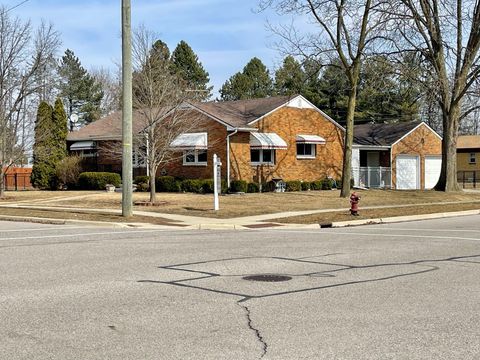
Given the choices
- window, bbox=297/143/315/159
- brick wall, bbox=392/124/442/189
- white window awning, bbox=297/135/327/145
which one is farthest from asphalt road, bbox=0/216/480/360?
brick wall, bbox=392/124/442/189

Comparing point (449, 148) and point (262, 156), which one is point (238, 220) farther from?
point (449, 148)

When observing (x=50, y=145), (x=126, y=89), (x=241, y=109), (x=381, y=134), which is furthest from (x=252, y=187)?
(x=381, y=134)

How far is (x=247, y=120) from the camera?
3616 cm

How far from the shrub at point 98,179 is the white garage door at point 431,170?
78.6ft

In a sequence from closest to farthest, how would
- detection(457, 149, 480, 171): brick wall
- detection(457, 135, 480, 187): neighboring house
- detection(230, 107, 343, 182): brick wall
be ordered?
detection(230, 107, 343, 182): brick wall < detection(457, 135, 480, 187): neighboring house < detection(457, 149, 480, 171): brick wall

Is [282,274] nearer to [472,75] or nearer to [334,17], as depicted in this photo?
[334,17]

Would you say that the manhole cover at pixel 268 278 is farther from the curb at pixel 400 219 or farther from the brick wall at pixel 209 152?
the brick wall at pixel 209 152

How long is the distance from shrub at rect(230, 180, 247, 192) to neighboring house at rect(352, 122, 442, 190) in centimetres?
1166

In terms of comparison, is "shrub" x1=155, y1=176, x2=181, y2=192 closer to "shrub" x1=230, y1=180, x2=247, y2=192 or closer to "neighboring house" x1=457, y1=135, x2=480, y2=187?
"shrub" x1=230, y1=180, x2=247, y2=192

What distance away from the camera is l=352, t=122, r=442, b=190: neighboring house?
44.3 meters

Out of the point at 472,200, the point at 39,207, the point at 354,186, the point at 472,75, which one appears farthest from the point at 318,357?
the point at 354,186

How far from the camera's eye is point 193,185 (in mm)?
34156

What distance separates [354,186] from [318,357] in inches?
1456

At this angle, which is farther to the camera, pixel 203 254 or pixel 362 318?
pixel 203 254
